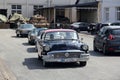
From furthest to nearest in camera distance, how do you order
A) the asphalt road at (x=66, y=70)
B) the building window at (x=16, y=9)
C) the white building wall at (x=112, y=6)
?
the building window at (x=16, y=9)
the white building wall at (x=112, y=6)
the asphalt road at (x=66, y=70)

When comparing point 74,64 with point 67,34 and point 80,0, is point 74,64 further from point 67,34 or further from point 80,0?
point 80,0

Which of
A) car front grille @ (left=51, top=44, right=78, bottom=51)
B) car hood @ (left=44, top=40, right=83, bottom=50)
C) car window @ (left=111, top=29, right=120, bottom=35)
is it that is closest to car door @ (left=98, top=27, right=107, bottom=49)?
car window @ (left=111, top=29, right=120, bottom=35)

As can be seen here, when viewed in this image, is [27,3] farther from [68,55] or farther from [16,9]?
[68,55]

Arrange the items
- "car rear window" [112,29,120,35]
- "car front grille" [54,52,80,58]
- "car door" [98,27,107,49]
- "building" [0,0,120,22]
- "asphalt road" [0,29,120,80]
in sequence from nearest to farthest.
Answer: "asphalt road" [0,29,120,80] < "car front grille" [54,52,80,58] < "car rear window" [112,29,120,35] < "car door" [98,27,107,49] < "building" [0,0,120,22]

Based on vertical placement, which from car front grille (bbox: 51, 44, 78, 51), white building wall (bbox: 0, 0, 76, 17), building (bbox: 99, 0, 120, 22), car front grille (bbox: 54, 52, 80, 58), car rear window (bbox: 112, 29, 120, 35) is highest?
white building wall (bbox: 0, 0, 76, 17)

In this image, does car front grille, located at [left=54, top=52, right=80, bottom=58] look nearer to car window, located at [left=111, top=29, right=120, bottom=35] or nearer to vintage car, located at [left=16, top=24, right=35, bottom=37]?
car window, located at [left=111, top=29, right=120, bottom=35]

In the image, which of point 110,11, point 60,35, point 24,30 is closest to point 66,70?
point 60,35

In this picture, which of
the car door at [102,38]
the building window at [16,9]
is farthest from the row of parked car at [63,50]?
the building window at [16,9]

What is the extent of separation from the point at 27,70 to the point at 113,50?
6.81 metres

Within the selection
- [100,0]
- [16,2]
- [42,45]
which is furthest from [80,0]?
[42,45]

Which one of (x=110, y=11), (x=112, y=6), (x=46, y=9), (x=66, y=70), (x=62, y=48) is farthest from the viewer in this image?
(x=46, y=9)

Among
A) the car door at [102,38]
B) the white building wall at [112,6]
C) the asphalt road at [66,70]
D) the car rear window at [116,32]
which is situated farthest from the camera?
the white building wall at [112,6]

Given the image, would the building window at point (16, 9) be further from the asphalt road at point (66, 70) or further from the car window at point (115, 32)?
the asphalt road at point (66, 70)

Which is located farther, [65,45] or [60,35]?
[60,35]
